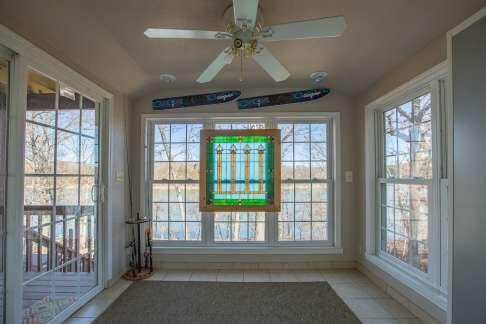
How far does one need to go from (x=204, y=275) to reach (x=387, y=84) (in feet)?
9.86

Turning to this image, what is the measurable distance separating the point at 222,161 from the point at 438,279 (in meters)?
2.53

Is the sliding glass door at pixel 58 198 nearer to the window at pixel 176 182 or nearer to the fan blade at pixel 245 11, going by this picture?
the window at pixel 176 182

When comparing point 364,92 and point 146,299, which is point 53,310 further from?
point 364,92

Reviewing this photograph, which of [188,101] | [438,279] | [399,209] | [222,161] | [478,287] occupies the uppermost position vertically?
[188,101]

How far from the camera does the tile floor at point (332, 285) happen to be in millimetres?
2570

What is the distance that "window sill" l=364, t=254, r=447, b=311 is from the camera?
2.30 metres

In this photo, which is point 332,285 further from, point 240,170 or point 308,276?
point 240,170

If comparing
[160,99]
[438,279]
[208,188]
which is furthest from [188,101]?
[438,279]

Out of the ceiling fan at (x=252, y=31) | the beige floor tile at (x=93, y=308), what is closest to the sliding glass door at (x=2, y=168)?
the beige floor tile at (x=93, y=308)

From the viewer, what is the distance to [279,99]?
12.4 ft

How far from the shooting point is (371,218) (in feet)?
11.4

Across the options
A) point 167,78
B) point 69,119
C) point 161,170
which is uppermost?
point 167,78

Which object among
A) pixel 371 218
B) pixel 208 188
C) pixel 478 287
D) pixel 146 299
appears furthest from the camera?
pixel 208 188

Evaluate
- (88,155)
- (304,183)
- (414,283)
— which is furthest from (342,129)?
(88,155)
